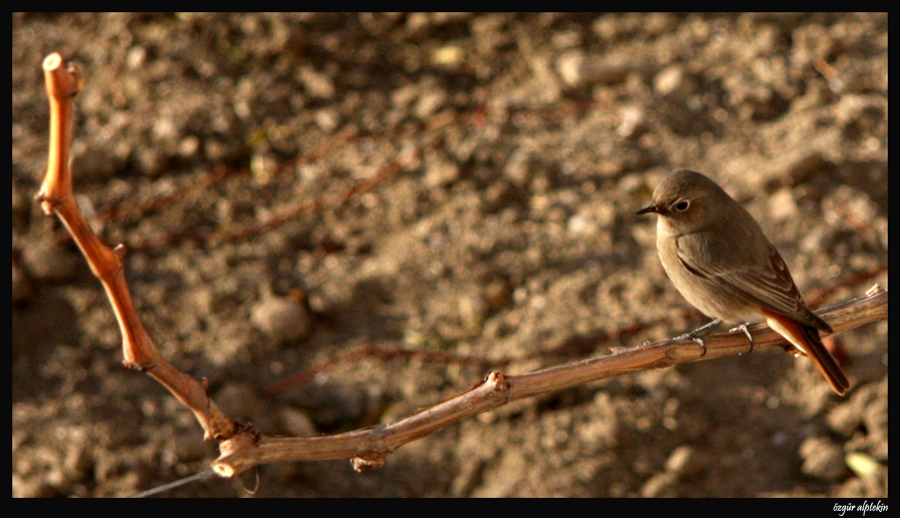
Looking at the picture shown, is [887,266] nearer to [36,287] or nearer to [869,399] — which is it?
[869,399]

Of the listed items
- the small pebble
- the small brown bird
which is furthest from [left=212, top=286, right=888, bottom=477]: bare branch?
the small pebble

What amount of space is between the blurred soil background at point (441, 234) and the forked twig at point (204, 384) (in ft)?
5.85

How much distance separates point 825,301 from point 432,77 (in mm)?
2902

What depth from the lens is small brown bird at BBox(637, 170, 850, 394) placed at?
4184 mm

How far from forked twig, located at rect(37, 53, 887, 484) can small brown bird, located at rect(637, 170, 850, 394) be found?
1048 mm

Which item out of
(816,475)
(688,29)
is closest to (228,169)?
(688,29)

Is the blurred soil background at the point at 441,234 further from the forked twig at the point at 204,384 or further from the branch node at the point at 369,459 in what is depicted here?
the branch node at the point at 369,459

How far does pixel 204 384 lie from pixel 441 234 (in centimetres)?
324

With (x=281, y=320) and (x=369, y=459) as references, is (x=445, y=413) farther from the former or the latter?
(x=281, y=320)

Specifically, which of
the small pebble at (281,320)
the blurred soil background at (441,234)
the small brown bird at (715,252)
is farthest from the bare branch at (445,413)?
the small pebble at (281,320)

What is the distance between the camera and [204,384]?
2.63 meters

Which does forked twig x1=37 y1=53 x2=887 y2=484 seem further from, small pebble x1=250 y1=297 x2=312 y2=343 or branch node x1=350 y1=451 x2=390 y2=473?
small pebble x1=250 y1=297 x2=312 y2=343

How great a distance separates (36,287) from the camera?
553 cm

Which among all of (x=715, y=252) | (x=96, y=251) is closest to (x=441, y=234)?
(x=715, y=252)
